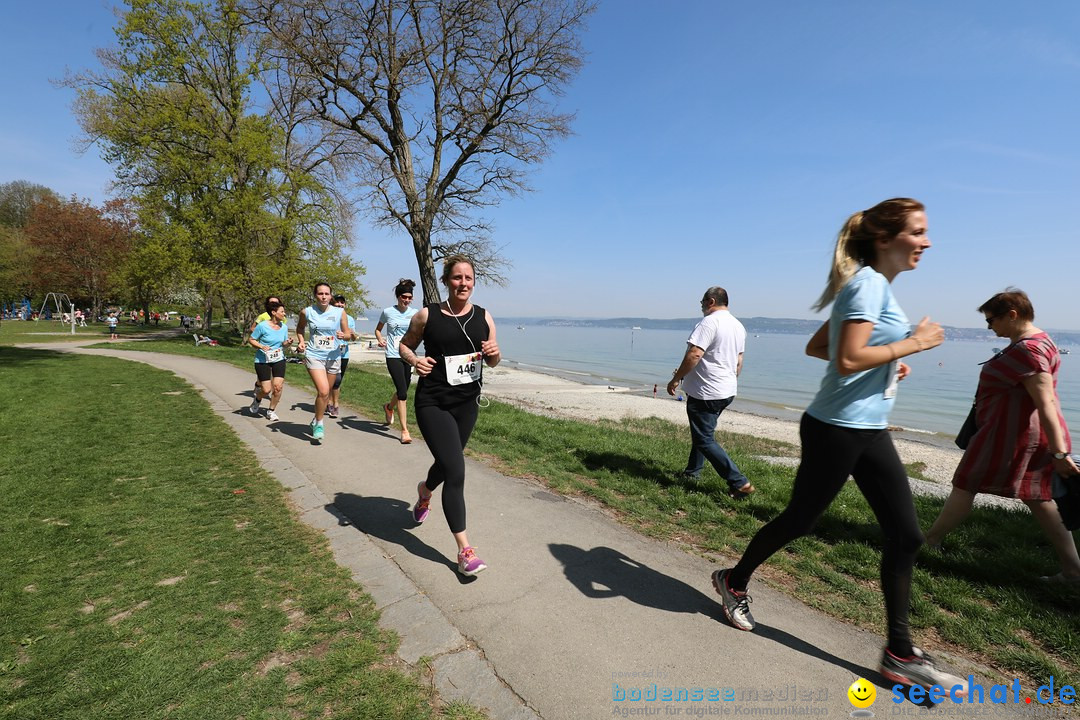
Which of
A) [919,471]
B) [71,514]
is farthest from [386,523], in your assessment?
[919,471]

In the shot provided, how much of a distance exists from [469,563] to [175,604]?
1663 millimetres

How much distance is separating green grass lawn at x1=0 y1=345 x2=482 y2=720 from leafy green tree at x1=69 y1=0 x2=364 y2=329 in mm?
17918

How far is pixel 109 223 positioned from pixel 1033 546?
190 ft

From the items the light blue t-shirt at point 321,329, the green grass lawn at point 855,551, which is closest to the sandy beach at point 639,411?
the green grass lawn at point 855,551

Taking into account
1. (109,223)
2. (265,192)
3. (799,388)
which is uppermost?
(109,223)

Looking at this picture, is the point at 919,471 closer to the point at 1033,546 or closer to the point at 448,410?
the point at 1033,546

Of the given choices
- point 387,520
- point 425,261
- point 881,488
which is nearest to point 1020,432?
point 881,488

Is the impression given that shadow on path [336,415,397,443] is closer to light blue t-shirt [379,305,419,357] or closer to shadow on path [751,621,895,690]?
light blue t-shirt [379,305,419,357]

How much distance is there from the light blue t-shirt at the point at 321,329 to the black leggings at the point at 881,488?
6.34 m

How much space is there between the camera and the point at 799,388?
1218 inches

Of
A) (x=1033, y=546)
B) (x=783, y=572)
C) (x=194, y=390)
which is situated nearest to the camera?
(x=783, y=572)

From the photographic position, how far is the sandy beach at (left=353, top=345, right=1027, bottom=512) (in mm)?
12860

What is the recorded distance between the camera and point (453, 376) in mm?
3367

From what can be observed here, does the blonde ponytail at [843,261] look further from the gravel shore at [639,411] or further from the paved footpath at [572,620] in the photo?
the gravel shore at [639,411]
